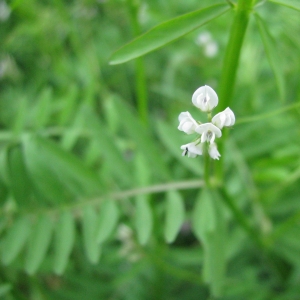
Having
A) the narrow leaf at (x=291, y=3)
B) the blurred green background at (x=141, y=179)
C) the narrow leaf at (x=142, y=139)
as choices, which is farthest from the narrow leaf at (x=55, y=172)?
the narrow leaf at (x=291, y=3)

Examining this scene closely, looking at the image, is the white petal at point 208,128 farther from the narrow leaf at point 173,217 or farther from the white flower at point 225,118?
the narrow leaf at point 173,217

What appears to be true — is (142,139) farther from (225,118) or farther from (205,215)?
(225,118)

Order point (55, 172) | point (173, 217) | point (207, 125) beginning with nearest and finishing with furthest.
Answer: point (207, 125)
point (173, 217)
point (55, 172)

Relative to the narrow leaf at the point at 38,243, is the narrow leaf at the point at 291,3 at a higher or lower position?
higher

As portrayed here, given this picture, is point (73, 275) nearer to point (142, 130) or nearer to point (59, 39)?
point (142, 130)

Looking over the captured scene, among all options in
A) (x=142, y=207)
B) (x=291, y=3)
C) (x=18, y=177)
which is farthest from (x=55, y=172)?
(x=291, y=3)

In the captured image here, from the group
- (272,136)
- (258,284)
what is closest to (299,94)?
(272,136)
